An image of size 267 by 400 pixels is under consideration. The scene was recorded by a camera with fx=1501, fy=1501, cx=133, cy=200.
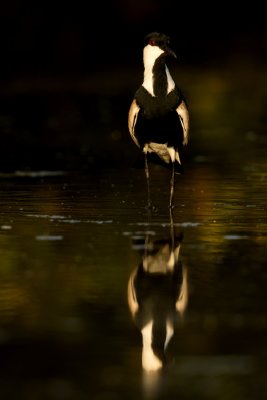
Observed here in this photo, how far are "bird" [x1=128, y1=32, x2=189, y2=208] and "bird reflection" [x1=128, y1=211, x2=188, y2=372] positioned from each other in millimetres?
2945

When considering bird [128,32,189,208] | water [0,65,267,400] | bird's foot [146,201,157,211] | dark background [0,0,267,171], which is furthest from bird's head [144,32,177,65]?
dark background [0,0,267,171]

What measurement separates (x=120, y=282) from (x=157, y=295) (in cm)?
50

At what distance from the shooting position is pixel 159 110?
14.1m

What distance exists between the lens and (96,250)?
34.9 feet

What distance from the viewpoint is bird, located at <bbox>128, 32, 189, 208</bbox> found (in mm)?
14094

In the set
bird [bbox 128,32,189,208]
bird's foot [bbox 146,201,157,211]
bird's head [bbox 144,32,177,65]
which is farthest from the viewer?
bird's head [bbox 144,32,177,65]

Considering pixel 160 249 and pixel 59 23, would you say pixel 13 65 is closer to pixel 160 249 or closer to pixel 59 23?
pixel 59 23

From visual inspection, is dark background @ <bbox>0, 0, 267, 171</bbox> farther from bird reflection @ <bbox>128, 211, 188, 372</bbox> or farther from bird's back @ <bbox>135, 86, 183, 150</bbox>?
Result: bird reflection @ <bbox>128, 211, 188, 372</bbox>

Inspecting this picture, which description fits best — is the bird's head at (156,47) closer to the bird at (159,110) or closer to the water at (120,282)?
the bird at (159,110)

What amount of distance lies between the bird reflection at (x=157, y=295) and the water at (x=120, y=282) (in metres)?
0.04

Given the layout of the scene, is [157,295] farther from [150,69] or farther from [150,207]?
[150,69]

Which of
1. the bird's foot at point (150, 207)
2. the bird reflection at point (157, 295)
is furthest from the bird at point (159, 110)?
the bird reflection at point (157, 295)

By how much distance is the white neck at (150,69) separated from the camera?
46.3ft

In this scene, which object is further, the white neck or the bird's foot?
the white neck
